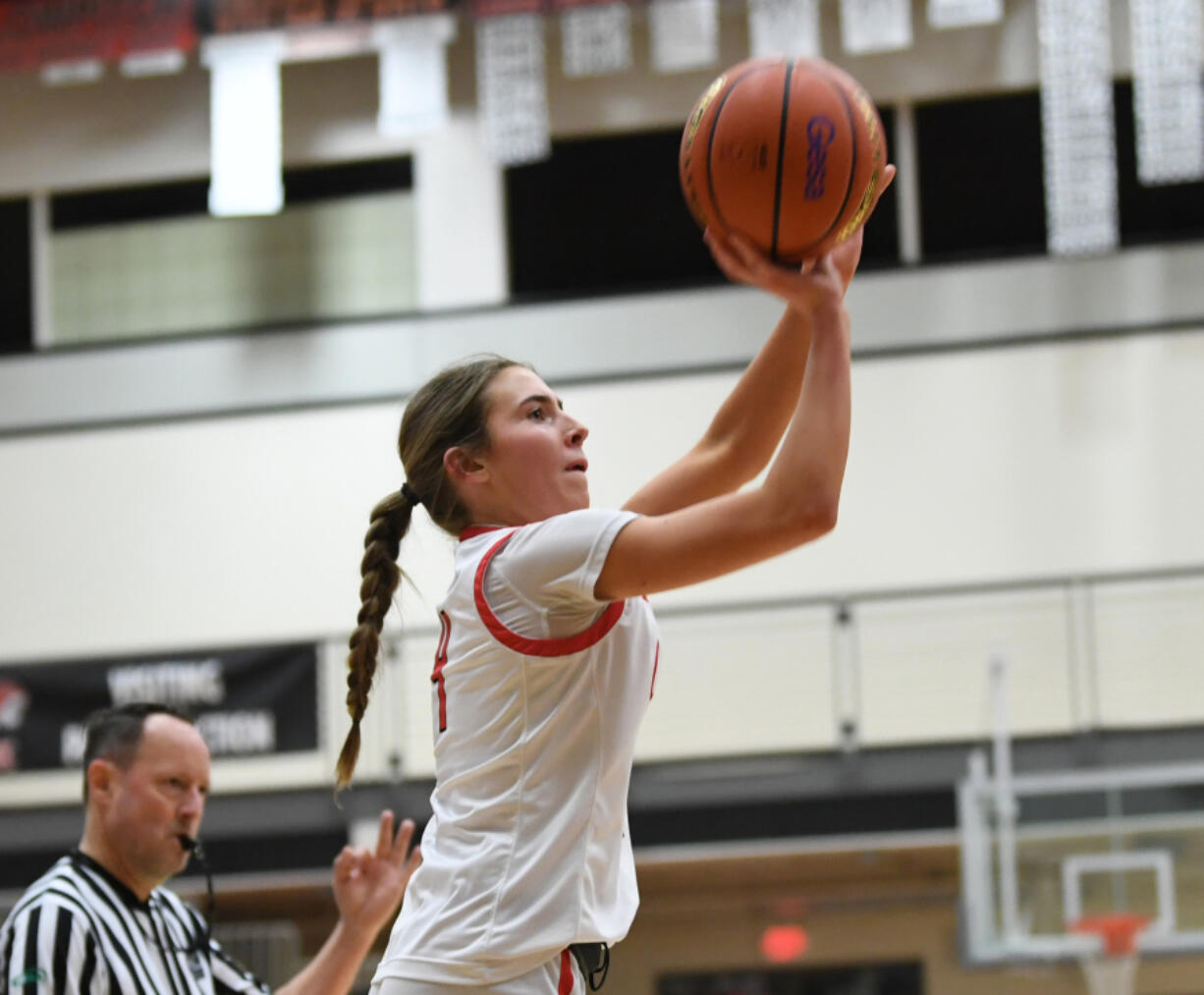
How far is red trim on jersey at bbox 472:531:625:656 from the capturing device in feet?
6.85

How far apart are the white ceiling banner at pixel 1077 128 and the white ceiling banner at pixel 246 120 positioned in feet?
15.7

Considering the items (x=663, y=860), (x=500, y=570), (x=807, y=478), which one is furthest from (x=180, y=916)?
(x=663, y=860)

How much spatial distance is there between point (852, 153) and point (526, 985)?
1.22 metres

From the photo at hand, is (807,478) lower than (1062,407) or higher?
lower

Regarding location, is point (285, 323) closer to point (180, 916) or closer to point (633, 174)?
point (633, 174)

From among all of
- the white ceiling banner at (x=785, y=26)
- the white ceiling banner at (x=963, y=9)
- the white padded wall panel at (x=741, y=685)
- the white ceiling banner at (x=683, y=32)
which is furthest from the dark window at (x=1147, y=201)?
the white padded wall panel at (x=741, y=685)

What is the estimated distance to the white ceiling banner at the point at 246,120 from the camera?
33.8 ft

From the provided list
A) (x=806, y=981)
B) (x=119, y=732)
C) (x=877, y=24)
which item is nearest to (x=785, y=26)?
(x=877, y=24)

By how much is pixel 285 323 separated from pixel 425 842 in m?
9.54

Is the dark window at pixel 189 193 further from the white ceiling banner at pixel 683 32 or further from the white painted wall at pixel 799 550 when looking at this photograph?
the white ceiling banner at pixel 683 32

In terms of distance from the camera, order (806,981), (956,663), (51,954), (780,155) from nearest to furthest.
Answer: (780,155), (51,954), (956,663), (806,981)

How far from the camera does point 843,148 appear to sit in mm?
2248

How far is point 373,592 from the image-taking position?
8.03ft

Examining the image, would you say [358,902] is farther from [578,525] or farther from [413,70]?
[413,70]
